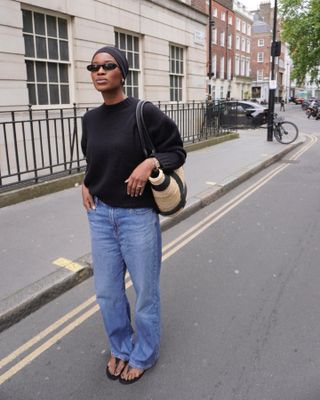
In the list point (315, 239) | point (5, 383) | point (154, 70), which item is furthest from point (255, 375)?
point (154, 70)

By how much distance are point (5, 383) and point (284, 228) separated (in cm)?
430

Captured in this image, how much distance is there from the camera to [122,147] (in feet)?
7.75

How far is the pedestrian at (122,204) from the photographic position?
235 cm

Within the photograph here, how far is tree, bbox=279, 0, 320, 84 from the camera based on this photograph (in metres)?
27.8

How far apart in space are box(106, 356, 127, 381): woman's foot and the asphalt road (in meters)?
0.05

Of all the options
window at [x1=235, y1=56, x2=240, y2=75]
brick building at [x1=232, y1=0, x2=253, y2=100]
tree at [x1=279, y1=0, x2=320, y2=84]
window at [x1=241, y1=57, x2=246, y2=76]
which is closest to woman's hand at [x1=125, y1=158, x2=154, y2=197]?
tree at [x1=279, y1=0, x2=320, y2=84]

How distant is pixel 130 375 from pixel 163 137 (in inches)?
62.4

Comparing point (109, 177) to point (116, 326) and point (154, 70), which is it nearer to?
point (116, 326)

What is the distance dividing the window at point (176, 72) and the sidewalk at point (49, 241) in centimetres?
653

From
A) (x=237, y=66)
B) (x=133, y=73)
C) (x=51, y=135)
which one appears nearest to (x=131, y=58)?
(x=133, y=73)

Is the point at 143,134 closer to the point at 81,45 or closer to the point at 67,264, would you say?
the point at 67,264

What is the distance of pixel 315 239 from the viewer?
537cm

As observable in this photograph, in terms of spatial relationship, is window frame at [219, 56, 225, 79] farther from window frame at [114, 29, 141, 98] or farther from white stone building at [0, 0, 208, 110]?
window frame at [114, 29, 141, 98]

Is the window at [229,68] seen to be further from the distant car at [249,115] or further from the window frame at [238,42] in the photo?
the distant car at [249,115]
